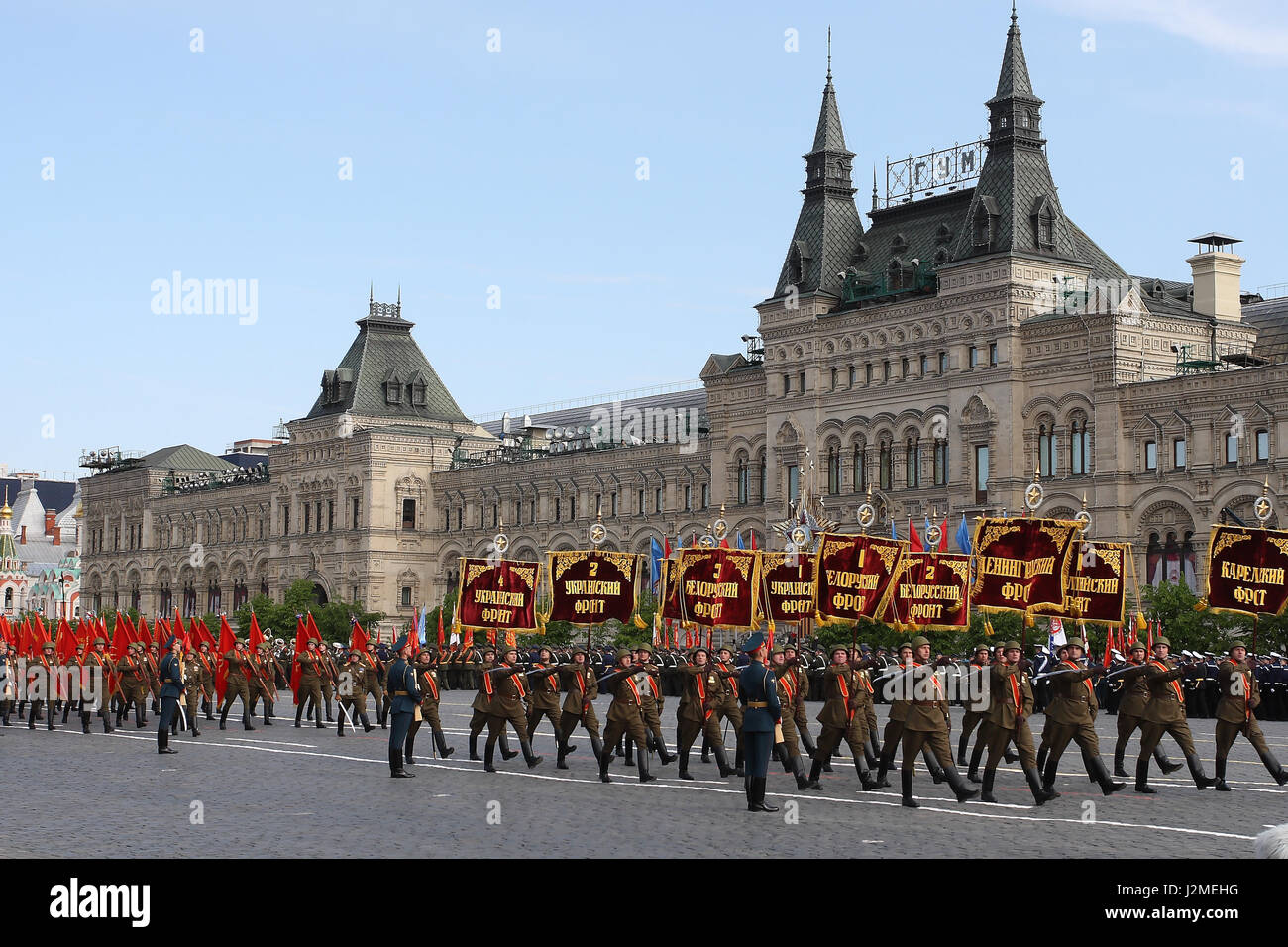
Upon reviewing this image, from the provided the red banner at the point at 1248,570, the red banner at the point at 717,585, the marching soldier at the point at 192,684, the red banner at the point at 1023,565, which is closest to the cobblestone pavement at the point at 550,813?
the red banner at the point at 1248,570

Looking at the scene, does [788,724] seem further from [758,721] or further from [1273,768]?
[1273,768]

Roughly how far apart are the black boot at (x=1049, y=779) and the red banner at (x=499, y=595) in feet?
51.6

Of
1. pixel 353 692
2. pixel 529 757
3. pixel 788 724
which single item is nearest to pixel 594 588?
pixel 353 692

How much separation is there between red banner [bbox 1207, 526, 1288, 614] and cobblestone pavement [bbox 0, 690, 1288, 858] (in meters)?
2.60

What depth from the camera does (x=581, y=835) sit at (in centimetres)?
1542

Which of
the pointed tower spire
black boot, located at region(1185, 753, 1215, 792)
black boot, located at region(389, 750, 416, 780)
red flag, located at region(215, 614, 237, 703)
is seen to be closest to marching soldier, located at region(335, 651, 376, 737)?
red flag, located at region(215, 614, 237, 703)

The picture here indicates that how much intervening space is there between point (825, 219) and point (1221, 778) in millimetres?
42740

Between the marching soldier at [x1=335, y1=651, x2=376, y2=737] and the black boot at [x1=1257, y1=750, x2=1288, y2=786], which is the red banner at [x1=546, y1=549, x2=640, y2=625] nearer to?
the marching soldier at [x1=335, y1=651, x2=376, y2=737]

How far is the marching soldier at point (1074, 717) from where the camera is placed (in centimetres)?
1864

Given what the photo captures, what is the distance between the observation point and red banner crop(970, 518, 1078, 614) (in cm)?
2731

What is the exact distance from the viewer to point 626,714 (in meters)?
21.2

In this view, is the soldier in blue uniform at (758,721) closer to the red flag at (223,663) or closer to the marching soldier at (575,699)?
the marching soldier at (575,699)
